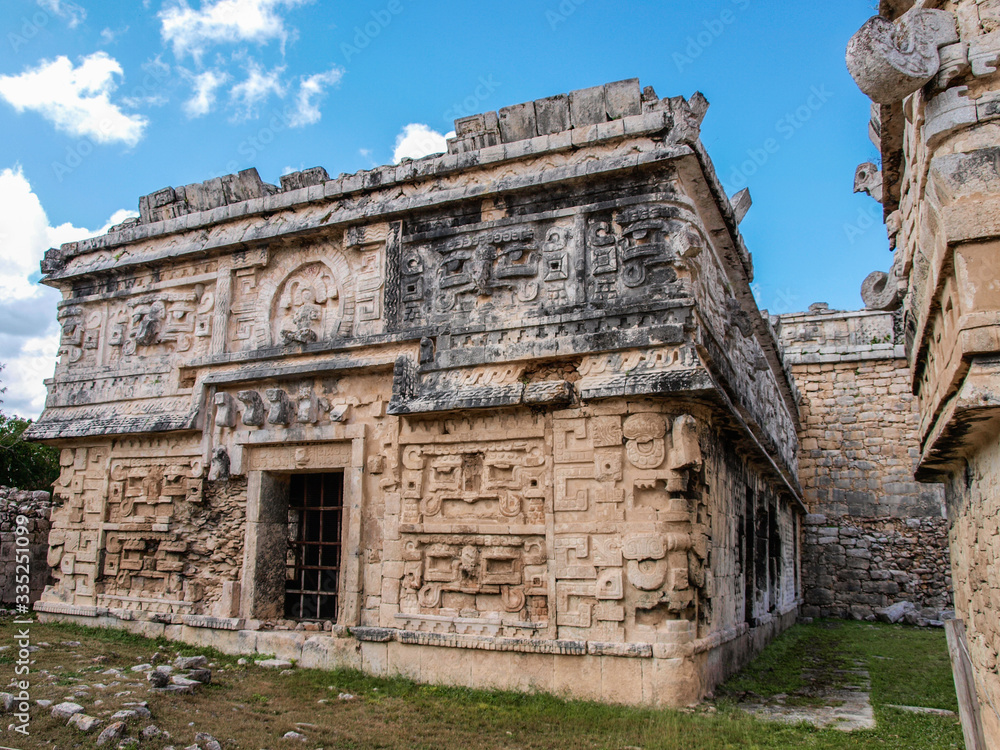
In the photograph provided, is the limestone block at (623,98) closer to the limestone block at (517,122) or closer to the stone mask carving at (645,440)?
the limestone block at (517,122)

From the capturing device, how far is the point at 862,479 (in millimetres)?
13266

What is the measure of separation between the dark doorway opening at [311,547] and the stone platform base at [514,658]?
822 millimetres

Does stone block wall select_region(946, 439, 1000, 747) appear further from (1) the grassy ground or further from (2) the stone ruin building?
(1) the grassy ground

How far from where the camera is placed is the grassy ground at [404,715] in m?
4.89

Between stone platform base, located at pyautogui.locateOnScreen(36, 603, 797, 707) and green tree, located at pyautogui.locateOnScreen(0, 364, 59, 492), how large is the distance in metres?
11.5

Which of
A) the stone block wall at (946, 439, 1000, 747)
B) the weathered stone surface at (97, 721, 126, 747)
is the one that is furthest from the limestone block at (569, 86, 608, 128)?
the weathered stone surface at (97, 721, 126, 747)

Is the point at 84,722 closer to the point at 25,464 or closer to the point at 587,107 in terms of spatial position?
the point at 587,107

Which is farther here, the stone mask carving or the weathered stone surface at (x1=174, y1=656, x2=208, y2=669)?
the weathered stone surface at (x1=174, y1=656, x2=208, y2=669)

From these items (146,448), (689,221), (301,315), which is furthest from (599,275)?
(146,448)

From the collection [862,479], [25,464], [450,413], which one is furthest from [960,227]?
[25,464]

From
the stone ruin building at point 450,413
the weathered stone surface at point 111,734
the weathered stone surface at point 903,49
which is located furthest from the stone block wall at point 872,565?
the weathered stone surface at point 111,734

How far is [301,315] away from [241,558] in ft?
8.99

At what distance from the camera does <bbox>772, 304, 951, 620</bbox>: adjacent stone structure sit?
1262 cm

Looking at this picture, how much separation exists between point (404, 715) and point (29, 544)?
7431 mm
